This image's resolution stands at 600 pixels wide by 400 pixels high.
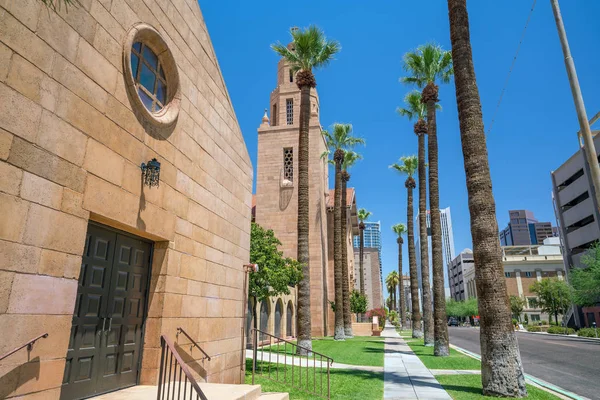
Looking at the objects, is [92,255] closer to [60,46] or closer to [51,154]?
[51,154]

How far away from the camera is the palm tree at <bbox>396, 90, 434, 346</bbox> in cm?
2575

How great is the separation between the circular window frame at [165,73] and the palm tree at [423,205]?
21.9m

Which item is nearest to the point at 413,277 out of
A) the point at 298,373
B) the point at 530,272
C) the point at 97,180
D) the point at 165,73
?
the point at 298,373

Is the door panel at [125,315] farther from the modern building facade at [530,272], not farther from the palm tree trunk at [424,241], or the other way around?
the modern building facade at [530,272]

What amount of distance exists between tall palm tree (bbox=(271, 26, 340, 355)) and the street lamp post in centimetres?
1095

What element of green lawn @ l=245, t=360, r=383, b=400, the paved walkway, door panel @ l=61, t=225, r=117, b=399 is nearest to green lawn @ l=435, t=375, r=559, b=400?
the paved walkway

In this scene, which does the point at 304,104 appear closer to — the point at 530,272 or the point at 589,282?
the point at 589,282

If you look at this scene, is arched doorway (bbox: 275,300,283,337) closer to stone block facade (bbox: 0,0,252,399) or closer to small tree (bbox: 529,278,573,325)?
stone block facade (bbox: 0,0,252,399)

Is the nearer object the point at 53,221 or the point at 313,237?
the point at 53,221

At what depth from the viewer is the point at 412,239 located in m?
35.4

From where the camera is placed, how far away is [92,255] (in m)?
5.50

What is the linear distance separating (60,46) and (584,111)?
11975 millimetres

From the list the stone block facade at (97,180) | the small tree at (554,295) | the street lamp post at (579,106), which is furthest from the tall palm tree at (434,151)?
the small tree at (554,295)

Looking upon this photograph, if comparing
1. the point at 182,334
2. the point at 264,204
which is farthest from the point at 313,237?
the point at 182,334
